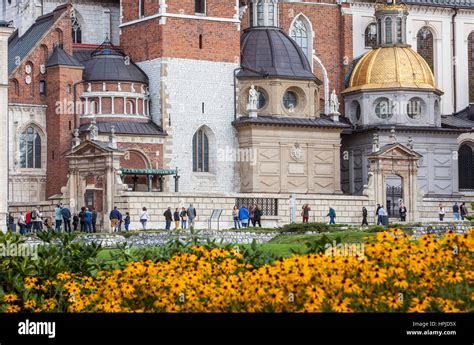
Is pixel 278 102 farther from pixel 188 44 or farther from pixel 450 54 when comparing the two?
pixel 450 54

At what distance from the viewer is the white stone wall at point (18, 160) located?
214 feet

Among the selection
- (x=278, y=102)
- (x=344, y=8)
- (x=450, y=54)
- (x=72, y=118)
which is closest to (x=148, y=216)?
(x=72, y=118)

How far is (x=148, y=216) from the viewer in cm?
5781

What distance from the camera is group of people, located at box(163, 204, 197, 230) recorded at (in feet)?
184

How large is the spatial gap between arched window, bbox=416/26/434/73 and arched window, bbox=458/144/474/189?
19.1 ft

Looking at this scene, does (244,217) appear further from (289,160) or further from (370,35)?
(370,35)

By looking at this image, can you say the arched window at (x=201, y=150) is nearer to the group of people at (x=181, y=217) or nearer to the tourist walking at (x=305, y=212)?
the tourist walking at (x=305, y=212)

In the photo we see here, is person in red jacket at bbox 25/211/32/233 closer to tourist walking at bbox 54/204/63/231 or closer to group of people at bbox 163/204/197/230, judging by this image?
tourist walking at bbox 54/204/63/231

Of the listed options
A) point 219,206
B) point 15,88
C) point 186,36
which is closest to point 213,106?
point 186,36

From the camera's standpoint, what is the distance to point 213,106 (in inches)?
2687

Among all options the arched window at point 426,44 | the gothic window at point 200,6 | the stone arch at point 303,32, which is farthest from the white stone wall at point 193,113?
the arched window at point 426,44

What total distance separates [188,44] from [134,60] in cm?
321

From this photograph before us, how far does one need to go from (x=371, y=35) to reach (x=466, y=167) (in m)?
9.52

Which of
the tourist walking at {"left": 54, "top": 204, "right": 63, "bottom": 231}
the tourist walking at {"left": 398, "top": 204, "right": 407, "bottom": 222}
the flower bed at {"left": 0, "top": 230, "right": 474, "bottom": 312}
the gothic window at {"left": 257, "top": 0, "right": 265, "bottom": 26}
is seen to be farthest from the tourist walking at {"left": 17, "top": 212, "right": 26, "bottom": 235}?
the flower bed at {"left": 0, "top": 230, "right": 474, "bottom": 312}
